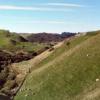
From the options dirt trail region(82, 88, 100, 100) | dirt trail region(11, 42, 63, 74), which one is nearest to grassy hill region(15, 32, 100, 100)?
dirt trail region(82, 88, 100, 100)

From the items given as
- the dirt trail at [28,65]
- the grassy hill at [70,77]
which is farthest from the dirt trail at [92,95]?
the dirt trail at [28,65]

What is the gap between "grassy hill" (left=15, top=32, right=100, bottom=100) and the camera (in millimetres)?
50188

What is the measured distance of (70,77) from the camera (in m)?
A: 55.2

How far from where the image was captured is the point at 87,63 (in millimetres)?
57406

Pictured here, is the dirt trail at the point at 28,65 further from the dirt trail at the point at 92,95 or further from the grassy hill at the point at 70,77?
the dirt trail at the point at 92,95

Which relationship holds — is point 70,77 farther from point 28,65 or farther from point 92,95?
point 28,65

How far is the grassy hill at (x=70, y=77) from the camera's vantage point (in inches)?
1976

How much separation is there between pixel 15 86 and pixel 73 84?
22163mm

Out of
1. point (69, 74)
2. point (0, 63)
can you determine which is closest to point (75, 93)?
point (69, 74)

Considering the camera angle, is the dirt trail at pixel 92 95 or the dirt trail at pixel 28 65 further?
the dirt trail at pixel 28 65

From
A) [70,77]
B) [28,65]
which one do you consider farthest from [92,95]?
[28,65]

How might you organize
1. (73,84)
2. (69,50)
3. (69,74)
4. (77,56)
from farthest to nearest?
(69,50)
(77,56)
(69,74)
(73,84)

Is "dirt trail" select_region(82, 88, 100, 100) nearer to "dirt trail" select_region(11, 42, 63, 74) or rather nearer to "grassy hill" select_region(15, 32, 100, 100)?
"grassy hill" select_region(15, 32, 100, 100)

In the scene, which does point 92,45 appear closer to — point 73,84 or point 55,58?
point 55,58
